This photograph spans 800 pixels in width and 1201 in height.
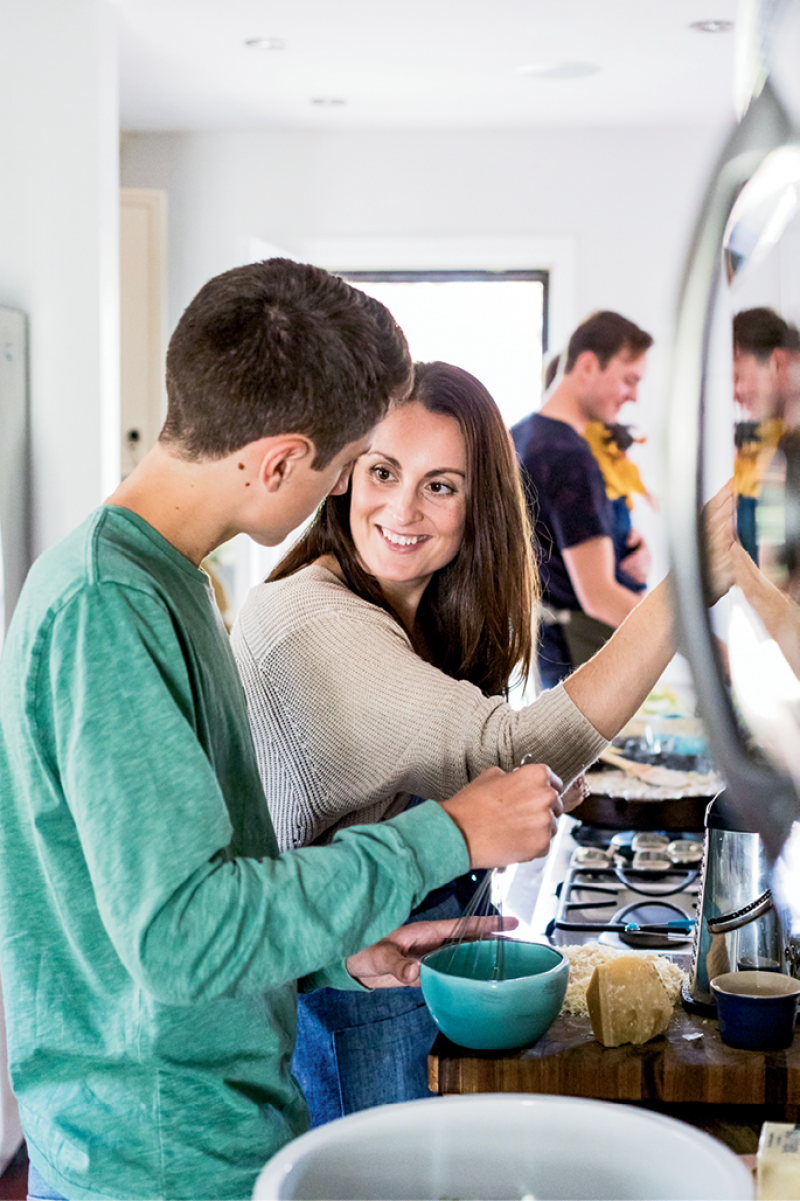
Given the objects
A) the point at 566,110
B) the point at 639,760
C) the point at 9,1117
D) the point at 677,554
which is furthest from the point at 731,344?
the point at 566,110

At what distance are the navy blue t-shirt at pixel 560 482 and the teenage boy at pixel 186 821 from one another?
1991 millimetres

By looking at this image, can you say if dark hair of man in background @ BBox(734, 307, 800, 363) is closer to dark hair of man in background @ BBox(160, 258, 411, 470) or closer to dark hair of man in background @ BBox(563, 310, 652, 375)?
dark hair of man in background @ BBox(160, 258, 411, 470)

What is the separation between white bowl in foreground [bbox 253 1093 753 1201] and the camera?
654 millimetres

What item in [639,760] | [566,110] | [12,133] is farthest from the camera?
[566,110]

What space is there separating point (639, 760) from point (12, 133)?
7.63 feet

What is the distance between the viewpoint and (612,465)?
3.51 m

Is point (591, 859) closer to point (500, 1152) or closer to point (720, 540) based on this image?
point (500, 1152)

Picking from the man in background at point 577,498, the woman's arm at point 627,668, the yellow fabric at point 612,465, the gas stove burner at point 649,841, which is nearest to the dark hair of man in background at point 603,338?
the man in background at point 577,498

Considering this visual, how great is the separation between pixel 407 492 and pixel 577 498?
1.60 meters

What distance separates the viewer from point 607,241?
4.53 metres

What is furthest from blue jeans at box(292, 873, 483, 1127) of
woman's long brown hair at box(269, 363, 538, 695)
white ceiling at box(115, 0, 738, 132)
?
white ceiling at box(115, 0, 738, 132)

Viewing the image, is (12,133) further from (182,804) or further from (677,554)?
(677,554)

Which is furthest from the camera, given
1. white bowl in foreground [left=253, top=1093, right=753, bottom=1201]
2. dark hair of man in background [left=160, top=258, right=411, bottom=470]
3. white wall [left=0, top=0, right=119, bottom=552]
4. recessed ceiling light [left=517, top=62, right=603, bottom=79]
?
recessed ceiling light [left=517, top=62, right=603, bottom=79]

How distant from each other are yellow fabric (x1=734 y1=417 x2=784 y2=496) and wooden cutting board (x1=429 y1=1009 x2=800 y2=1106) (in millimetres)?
645
